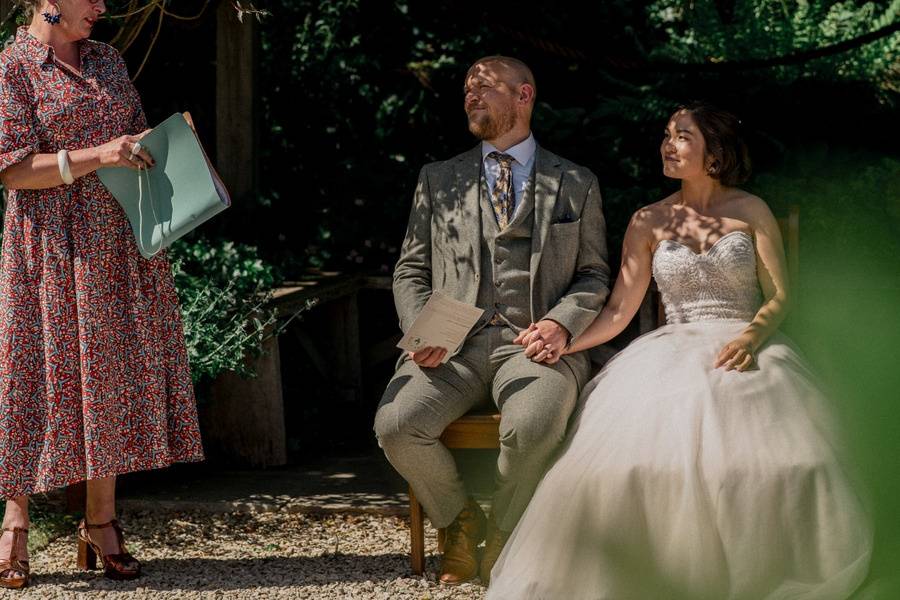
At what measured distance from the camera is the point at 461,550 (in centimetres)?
396

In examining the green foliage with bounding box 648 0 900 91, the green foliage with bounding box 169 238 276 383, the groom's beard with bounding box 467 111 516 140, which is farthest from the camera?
the green foliage with bounding box 648 0 900 91

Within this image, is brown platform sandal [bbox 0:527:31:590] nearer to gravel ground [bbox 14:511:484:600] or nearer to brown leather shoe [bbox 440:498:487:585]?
gravel ground [bbox 14:511:484:600]

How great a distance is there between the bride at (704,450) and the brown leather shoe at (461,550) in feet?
1.33

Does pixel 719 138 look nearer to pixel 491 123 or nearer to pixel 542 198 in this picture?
pixel 542 198

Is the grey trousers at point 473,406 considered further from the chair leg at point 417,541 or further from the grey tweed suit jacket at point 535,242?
the grey tweed suit jacket at point 535,242

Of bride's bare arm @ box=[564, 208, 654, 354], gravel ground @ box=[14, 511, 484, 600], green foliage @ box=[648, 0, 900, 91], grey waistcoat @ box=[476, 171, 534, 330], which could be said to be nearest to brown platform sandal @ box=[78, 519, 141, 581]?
gravel ground @ box=[14, 511, 484, 600]

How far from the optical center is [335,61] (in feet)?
24.2

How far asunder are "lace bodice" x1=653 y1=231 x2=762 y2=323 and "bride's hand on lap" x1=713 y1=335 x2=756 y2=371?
1.00 feet

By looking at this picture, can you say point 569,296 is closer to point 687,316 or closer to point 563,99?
point 687,316

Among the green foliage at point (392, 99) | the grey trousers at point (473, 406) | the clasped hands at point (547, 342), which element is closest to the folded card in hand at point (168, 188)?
the grey trousers at point (473, 406)

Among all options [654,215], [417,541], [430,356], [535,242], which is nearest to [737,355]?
[654,215]

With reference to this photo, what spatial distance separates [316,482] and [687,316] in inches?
88.6

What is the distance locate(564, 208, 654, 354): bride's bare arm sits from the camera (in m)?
4.11

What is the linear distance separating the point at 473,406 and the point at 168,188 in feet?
4.32
